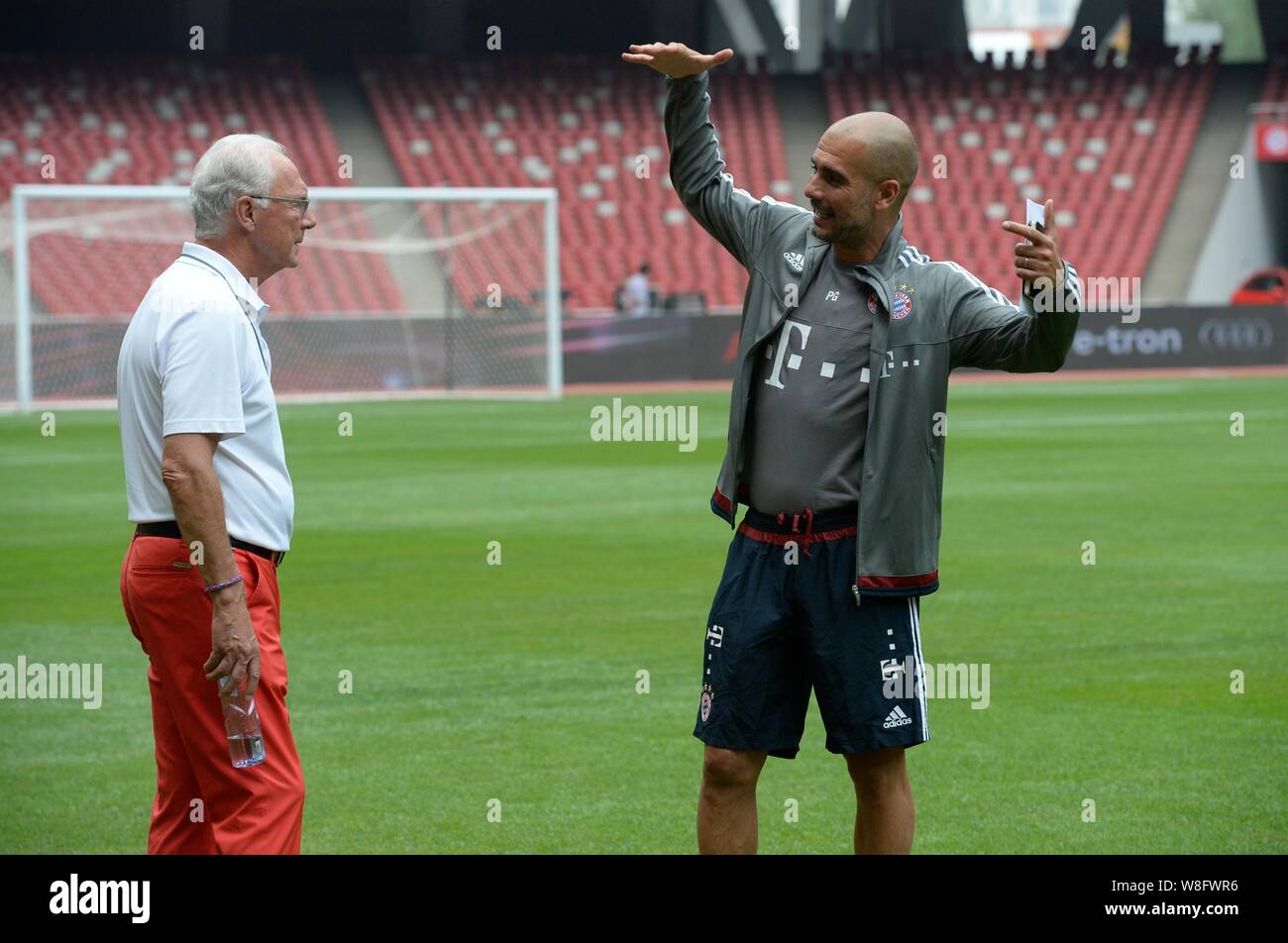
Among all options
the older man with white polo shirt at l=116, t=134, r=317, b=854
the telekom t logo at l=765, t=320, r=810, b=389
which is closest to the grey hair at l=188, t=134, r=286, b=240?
the older man with white polo shirt at l=116, t=134, r=317, b=854

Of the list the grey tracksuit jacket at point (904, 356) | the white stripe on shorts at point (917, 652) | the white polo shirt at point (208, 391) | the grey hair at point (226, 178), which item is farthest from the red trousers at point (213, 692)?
the white stripe on shorts at point (917, 652)

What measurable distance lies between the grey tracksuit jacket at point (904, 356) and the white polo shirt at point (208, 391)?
114 centimetres

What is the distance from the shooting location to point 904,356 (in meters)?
4.41

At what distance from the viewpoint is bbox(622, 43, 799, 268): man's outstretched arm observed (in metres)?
4.70

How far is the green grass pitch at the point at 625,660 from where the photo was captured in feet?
20.1

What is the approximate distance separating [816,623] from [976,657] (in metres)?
4.52

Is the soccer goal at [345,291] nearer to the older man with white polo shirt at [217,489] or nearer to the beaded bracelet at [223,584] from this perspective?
the older man with white polo shirt at [217,489]

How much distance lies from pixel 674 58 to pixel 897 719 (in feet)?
5.91

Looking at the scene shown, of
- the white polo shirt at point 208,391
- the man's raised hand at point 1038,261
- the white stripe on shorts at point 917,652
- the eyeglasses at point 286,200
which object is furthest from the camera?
the white stripe on shorts at point 917,652

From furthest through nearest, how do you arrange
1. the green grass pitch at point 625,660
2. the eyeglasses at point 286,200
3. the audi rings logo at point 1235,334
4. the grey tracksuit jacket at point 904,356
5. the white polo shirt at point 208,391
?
the audi rings logo at point 1235,334 < the green grass pitch at point 625,660 < the grey tracksuit jacket at point 904,356 < the eyeglasses at point 286,200 < the white polo shirt at point 208,391

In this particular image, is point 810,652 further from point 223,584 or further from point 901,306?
point 223,584

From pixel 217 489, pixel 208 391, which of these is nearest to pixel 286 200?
pixel 208 391
